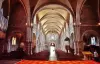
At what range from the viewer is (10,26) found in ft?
78.3

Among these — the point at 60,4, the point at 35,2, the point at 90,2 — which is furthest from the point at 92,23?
the point at 35,2

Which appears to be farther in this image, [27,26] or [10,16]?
[10,16]

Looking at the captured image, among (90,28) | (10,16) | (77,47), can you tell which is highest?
(10,16)

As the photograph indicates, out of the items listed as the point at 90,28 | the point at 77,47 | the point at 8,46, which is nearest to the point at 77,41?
the point at 77,47

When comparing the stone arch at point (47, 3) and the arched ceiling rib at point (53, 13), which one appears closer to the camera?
the stone arch at point (47, 3)

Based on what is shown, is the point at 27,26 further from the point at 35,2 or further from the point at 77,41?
the point at 77,41

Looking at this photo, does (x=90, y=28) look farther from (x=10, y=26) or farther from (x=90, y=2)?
(x=10, y=26)

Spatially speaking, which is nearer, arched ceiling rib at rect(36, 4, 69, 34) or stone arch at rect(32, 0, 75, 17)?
stone arch at rect(32, 0, 75, 17)

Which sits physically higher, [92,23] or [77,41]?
[92,23]

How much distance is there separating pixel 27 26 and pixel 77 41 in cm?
600

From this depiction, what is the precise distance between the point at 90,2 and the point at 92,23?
103 inches

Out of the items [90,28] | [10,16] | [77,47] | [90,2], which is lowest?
[77,47]

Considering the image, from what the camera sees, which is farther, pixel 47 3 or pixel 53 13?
pixel 53 13

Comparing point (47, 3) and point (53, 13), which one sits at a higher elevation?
point (47, 3)
